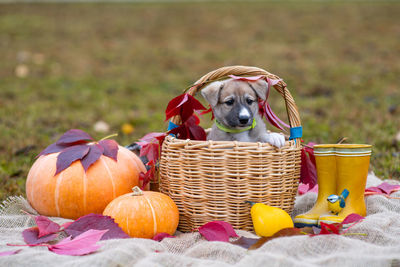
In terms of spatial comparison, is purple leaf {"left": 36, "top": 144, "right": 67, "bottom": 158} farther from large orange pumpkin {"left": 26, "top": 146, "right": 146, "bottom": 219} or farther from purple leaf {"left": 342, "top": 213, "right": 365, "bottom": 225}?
purple leaf {"left": 342, "top": 213, "right": 365, "bottom": 225}

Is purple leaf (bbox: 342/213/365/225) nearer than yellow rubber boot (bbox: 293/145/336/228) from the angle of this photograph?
Yes

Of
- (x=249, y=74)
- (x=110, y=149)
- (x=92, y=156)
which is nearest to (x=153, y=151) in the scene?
(x=110, y=149)

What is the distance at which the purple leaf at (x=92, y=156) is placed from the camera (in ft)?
9.67

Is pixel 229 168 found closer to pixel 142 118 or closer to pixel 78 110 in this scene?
pixel 142 118

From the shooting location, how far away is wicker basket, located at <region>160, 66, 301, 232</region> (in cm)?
255

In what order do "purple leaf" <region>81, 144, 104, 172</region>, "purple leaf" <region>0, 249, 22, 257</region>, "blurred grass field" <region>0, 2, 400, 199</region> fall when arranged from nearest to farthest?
"purple leaf" <region>0, 249, 22, 257</region> → "purple leaf" <region>81, 144, 104, 172</region> → "blurred grass field" <region>0, 2, 400, 199</region>

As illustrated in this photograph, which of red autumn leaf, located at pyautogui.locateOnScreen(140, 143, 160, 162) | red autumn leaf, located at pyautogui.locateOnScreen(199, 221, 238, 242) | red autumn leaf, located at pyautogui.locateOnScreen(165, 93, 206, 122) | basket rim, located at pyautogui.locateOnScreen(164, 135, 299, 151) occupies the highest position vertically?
red autumn leaf, located at pyautogui.locateOnScreen(165, 93, 206, 122)

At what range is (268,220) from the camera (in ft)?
7.98

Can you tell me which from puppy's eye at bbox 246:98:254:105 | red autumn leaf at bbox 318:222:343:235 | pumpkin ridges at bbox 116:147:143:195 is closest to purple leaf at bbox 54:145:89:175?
pumpkin ridges at bbox 116:147:143:195

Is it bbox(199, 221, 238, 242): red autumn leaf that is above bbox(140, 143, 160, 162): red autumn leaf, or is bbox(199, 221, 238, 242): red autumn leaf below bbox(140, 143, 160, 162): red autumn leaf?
below

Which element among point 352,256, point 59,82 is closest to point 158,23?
point 59,82

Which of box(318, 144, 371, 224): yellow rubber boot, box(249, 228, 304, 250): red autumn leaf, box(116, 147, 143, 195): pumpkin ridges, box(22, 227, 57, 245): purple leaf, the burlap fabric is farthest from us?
box(116, 147, 143, 195): pumpkin ridges

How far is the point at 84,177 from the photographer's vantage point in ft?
9.53

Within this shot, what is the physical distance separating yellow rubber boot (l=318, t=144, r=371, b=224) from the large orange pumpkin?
1548mm
